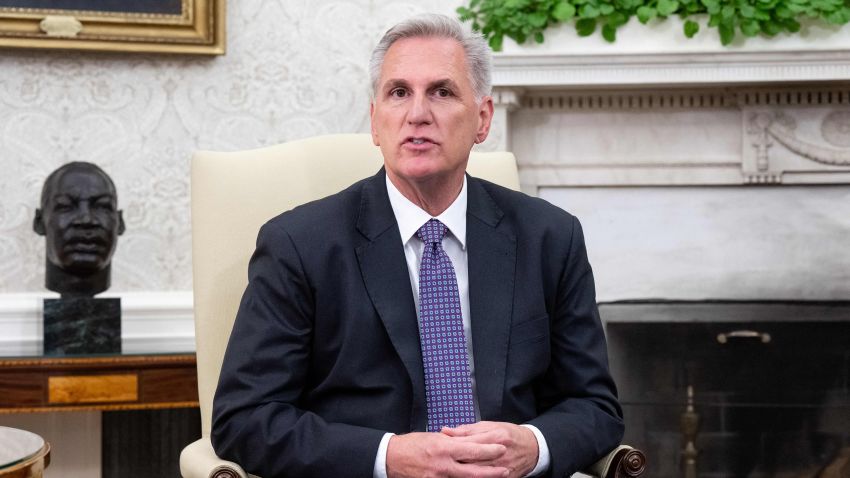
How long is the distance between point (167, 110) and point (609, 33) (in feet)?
4.38

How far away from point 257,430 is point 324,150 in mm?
728

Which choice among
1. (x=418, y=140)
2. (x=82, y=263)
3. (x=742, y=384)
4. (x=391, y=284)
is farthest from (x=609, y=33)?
(x=82, y=263)

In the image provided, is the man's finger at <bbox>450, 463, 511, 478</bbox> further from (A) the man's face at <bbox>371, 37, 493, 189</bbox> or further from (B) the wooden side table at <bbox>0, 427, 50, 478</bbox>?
(B) the wooden side table at <bbox>0, 427, 50, 478</bbox>

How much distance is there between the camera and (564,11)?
2893mm

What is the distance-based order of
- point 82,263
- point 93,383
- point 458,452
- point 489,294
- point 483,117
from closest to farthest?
point 458,452 → point 489,294 → point 483,117 → point 93,383 → point 82,263

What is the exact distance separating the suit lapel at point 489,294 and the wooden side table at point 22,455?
0.71 metres

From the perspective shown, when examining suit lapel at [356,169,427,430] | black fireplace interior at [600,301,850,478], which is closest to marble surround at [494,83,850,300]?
black fireplace interior at [600,301,850,478]

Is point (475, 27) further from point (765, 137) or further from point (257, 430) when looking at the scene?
point (257, 430)

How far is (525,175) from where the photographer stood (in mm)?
3197

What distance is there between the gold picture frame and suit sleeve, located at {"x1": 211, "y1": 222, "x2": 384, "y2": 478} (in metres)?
1.36

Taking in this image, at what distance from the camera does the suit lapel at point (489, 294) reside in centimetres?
172

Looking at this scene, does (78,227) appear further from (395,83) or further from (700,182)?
(700,182)

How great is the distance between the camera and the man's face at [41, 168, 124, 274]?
8.41 feet

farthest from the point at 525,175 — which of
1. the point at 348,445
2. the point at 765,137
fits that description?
the point at 348,445
